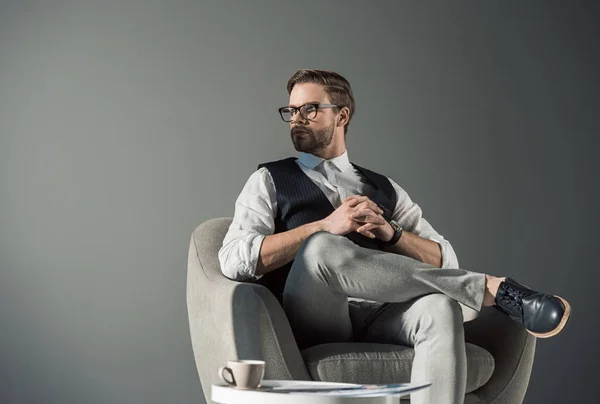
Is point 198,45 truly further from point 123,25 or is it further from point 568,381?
point 568,381

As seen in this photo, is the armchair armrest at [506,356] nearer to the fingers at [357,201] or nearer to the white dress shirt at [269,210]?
the white dress shirt at [269,210]

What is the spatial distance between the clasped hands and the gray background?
1.35 metres

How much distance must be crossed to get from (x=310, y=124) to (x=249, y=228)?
19.9 inches

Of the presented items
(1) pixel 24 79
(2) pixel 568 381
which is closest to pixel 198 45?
(1) pixel 24 79

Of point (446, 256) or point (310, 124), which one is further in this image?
point (310, 124)

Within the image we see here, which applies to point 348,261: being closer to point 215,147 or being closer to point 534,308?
point 534,308

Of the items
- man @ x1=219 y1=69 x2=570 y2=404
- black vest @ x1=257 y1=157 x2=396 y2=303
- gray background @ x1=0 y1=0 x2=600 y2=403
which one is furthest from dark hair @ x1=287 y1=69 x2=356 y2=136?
gray background @ x1=0 y1=0 x2=600 y2=403

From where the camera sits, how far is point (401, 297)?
87.2 inches

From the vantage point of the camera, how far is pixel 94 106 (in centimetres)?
363

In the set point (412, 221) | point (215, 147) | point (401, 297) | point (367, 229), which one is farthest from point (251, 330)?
point (215, 147)

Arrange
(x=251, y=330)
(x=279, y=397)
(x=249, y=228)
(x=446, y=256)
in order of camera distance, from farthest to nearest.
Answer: (x=446, y=256), (x=249, y=228), (x=251, y=330), (x=279, y=397)

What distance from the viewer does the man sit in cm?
213

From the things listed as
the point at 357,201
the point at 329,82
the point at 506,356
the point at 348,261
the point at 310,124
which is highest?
the point at 329,82

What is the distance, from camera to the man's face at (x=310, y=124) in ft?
9.25
